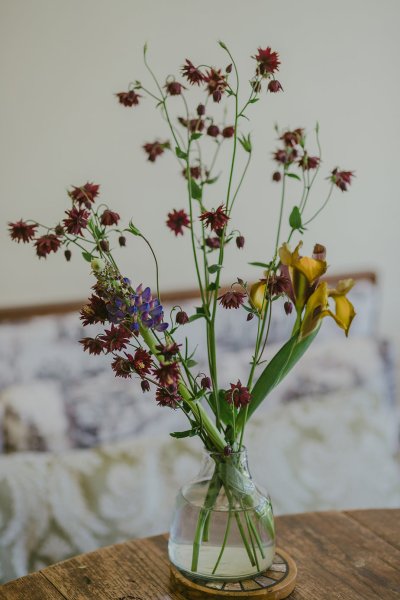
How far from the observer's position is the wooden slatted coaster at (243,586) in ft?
3.58

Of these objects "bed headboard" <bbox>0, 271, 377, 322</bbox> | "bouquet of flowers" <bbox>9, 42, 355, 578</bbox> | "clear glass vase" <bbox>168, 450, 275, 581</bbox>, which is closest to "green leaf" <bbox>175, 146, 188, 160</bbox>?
"bouquet of flowers" <bbox>9, 42, 355, 578</bbox>

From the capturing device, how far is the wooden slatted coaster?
42.9 inches

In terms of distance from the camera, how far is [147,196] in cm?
211

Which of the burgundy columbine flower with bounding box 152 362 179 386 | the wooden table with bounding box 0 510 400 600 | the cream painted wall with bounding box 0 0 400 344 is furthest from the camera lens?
the cream painted wall with bounding box 0 0 400 344

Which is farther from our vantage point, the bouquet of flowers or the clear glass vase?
the clear glass vase

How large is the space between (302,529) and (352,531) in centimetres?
8

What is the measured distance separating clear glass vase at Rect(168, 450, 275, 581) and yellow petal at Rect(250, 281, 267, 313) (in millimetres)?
198

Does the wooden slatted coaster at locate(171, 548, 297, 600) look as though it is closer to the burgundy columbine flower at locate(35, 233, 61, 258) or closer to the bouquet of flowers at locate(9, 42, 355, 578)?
the bouquet of flowers at locate(9, 42, 355, 578)

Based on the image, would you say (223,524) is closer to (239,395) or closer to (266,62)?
(239,395)

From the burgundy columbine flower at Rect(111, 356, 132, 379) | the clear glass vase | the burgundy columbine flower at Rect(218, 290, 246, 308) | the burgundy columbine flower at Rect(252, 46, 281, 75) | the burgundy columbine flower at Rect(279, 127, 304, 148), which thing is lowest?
the clear glass vase

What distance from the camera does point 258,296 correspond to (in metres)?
1.08

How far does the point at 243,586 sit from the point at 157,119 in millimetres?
1311

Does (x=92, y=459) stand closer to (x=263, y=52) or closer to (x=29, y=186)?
(x=29, y=186)

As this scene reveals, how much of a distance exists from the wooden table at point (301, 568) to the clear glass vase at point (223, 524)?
0.07m
